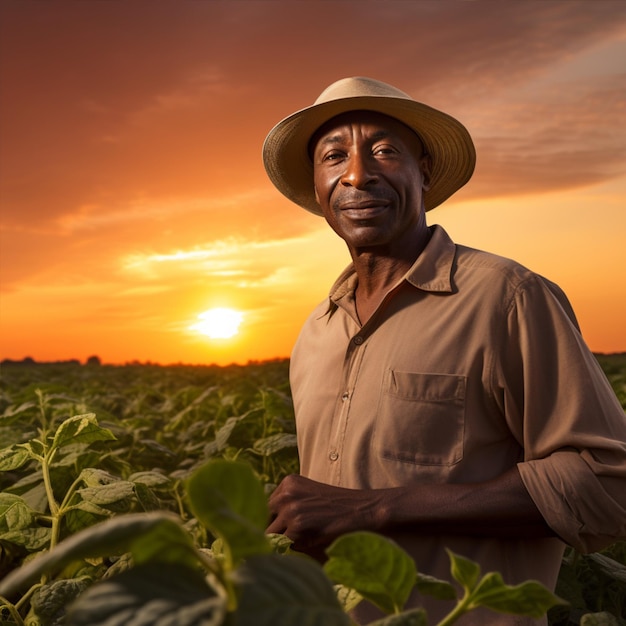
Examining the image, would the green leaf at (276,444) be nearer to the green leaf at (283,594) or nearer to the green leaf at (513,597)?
the green leaf at (513,597)

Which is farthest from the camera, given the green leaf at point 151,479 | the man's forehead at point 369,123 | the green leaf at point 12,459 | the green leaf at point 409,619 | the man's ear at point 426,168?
the man's ear at point 426,168

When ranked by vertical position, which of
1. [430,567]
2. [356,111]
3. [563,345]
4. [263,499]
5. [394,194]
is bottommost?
[430,567]

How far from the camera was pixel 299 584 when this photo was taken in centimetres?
59

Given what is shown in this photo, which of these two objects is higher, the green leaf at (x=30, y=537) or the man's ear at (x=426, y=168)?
the man's ear at (x=426, y=168)

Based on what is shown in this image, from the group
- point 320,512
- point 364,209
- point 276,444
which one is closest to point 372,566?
point 320,512

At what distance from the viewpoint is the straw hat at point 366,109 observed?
113 inches

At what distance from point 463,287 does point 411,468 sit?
0.58 m

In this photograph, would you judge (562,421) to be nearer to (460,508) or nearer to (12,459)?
(460,508)

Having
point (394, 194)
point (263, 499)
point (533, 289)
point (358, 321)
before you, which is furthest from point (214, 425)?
point (263, 499)

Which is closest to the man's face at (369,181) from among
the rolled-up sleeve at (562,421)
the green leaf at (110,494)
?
the rolled-up sleeve at (562,421)

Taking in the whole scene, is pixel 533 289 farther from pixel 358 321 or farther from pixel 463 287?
pixel 358 321

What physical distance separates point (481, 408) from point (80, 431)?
3.70 ft

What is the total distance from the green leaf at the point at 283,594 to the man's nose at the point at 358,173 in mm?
2199

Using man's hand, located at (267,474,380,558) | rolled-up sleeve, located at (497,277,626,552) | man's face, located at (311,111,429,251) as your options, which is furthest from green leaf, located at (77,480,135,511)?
man's face, located at (311,111,429,251)
